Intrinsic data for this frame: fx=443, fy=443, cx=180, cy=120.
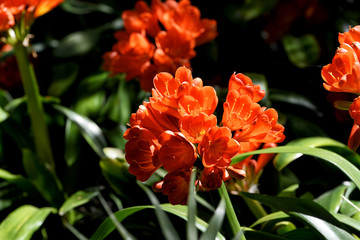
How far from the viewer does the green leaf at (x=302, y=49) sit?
1596 millimetres

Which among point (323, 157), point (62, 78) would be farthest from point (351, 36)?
point (62, 78)

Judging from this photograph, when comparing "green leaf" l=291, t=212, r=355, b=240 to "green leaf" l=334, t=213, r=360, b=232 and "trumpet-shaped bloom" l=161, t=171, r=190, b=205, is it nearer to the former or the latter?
"green leaf" l=334, t=213, r=360, b=232

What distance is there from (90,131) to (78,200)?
228mm

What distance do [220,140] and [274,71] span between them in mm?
880

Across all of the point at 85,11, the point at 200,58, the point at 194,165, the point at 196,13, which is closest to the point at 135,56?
the point at 196,13

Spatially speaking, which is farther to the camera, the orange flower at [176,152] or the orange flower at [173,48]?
the orange flower at [173,48]

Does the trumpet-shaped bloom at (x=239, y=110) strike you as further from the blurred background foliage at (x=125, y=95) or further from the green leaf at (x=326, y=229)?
the blurred background foliage at (x=125, y=95)

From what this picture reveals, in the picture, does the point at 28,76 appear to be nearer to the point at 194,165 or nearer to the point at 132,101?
the point at 132,101

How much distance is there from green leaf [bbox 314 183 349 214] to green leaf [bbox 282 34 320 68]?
65 centimetres

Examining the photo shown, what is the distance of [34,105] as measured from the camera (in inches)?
48.6

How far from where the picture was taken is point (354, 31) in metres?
0.79

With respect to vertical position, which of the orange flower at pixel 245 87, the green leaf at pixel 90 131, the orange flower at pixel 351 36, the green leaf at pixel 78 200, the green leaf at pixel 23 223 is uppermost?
the orange flower at pixel 351 36

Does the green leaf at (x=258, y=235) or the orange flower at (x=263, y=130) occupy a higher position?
the orange flower at (x=263, y=130)

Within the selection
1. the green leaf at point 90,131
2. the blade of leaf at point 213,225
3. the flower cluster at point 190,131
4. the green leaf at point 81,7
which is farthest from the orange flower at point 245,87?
the green leaf at point 81,7
